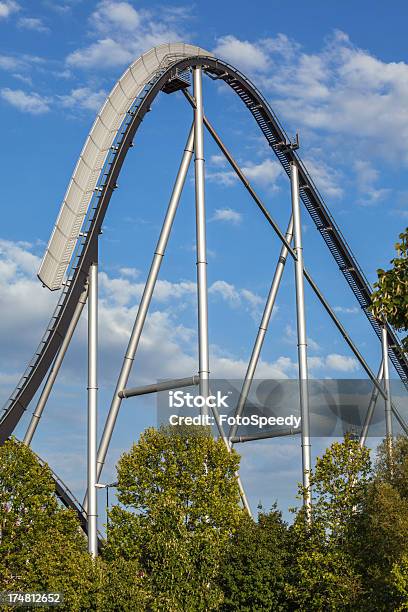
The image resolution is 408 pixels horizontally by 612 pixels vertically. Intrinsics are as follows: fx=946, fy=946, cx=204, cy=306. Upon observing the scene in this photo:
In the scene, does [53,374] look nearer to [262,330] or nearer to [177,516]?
[177,516]

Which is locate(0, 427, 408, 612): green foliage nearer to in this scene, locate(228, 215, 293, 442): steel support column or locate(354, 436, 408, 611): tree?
locate(354, 436, 408, 611): tree

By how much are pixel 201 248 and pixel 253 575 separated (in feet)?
33.9

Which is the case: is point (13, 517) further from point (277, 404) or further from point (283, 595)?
point (277, 404)

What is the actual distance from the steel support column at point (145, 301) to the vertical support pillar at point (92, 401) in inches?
49.8

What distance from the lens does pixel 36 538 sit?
87.9 feet

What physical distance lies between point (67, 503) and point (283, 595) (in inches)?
307

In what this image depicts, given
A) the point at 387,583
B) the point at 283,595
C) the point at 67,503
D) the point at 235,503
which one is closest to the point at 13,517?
the point at 67,503

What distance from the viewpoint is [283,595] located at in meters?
27.8

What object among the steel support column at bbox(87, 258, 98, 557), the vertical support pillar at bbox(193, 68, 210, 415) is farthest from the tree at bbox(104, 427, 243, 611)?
the vertical support pillar at bbox(193, 68, 210, 415)

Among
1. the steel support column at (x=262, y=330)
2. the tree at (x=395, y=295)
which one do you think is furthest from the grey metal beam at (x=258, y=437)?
the tree at (x=395, y=295)

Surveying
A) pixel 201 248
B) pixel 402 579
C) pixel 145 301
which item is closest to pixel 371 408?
pixel 145 301

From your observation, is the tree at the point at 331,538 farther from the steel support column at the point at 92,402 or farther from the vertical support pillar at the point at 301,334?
the steel support column at the point at 92,402

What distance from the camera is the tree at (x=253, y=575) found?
90.4 feet

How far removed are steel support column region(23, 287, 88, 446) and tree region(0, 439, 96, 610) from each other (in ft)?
4.85
